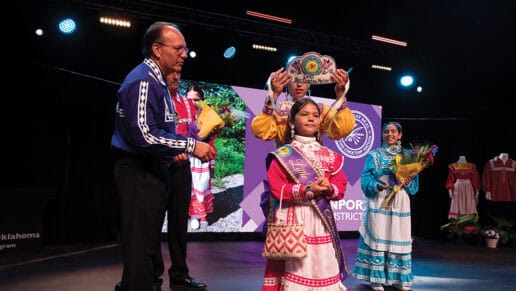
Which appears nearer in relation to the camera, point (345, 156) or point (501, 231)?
point (501, 231)

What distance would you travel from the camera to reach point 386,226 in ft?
13.2

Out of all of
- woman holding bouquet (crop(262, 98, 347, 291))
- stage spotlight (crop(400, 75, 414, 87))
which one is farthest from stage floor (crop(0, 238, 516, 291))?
stage spotlight (crop(400, 75, 414, 87))

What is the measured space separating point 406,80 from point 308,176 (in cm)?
773

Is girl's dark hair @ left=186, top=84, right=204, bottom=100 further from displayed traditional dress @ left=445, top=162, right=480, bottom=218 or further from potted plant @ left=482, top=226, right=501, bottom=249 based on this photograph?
potted plant @ left=482, top=226, right=501, bottom=249

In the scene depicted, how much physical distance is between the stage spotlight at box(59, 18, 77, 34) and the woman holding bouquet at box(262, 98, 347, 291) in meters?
5.24

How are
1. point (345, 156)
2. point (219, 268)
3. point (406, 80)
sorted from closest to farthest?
point (219, 268)
point (345, 156)
point (406, 80)

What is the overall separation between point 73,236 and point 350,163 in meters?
4.85

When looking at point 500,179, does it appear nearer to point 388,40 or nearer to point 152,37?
point 388,40

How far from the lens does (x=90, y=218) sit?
6.80m

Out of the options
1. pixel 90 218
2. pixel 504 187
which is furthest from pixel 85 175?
pixel 504 187

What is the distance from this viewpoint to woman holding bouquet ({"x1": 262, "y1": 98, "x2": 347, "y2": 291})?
236 centimetres

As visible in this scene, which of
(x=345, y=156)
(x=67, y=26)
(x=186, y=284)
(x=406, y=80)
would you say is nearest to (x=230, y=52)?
(x=67, y=26)

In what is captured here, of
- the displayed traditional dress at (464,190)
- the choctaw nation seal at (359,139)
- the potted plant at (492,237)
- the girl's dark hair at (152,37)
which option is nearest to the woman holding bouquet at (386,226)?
the girl's dark hair at (152,37)

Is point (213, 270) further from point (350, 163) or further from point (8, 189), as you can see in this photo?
point (350, 163)
